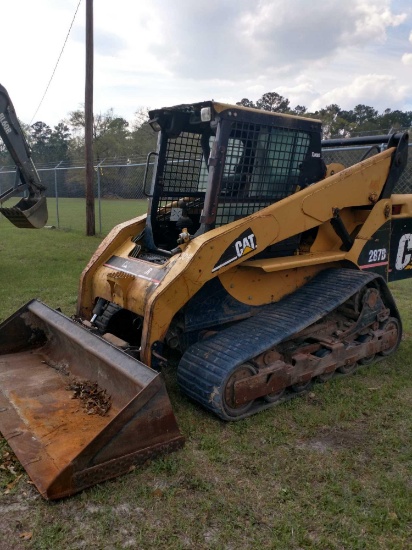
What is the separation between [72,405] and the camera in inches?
144

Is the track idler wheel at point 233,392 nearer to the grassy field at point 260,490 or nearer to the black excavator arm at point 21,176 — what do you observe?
the grassy field at point 260,490

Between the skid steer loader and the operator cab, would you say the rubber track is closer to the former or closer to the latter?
the skid steer loader

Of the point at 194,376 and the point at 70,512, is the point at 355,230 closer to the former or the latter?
the point at 194,376

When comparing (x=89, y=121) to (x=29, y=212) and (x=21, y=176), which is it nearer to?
(x=21, y=176)

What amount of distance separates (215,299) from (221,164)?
107 centimetres

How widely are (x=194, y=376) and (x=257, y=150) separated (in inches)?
76.0

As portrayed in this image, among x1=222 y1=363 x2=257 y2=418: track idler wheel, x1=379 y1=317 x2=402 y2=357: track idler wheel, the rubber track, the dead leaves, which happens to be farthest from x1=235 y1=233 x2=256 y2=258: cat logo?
x1=379 y1=317 x2=402 y2=357: track idler wheel

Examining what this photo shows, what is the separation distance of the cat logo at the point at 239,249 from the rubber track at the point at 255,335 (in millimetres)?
560

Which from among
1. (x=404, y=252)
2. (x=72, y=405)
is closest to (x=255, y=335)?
(x=72, y=405)

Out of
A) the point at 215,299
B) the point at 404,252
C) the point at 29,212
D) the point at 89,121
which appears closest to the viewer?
the point at 215,299

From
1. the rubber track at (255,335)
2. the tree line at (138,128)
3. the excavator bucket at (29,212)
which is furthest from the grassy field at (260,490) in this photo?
the tree line at (138,128)

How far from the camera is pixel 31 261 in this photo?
1023cm

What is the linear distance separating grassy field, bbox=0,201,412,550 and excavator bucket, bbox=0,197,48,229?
522cm

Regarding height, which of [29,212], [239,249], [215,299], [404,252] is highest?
[239,249]
